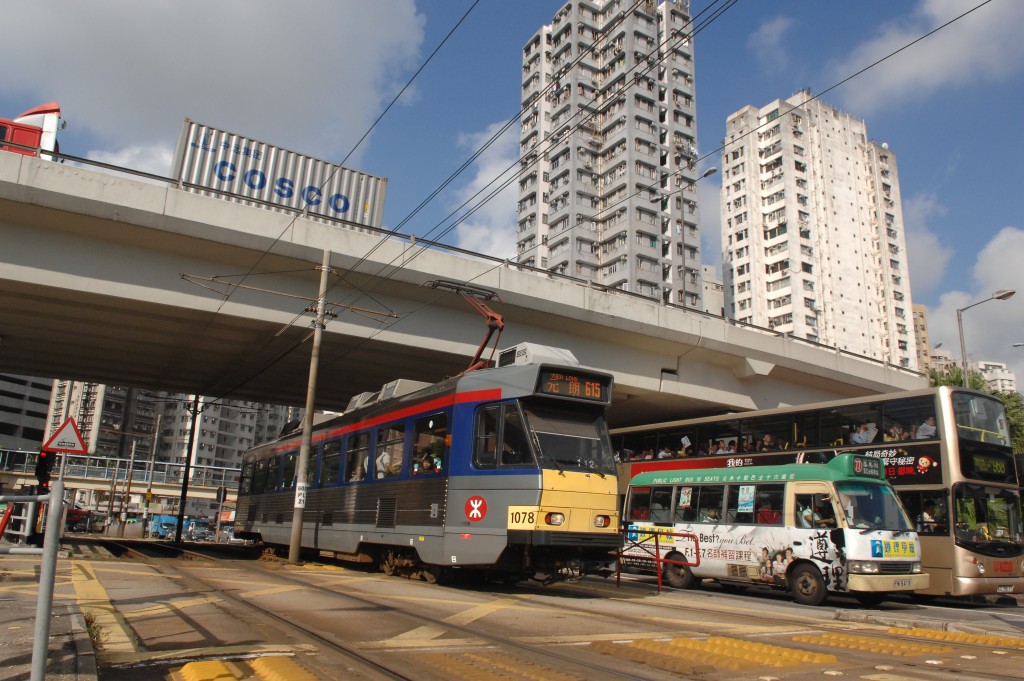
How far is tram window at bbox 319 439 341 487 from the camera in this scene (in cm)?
1650

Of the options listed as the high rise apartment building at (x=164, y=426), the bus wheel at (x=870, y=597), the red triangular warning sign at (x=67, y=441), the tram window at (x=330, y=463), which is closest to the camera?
the red triangular warning sign at (x=67, y=441)

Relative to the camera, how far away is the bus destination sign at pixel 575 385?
37.0 feet

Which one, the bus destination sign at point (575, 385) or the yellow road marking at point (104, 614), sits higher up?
the bus destination sign at point (575, 385)

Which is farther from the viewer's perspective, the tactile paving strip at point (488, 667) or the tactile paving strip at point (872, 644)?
the tactile paving strip at point (872, 644)

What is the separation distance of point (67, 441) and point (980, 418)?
17.5 meters

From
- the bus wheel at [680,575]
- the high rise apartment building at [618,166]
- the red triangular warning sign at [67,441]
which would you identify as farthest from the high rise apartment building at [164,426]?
the bus wheel at [680,575]

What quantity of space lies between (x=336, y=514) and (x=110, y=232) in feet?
26.0

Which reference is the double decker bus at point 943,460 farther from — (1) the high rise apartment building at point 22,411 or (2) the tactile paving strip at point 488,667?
(1) the high rise apartment building at point 22,411

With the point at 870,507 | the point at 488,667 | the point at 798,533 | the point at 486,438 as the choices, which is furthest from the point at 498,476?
the point at 870,507

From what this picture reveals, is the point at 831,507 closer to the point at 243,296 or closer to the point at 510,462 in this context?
the point at 510,462

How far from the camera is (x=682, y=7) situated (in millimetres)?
80562

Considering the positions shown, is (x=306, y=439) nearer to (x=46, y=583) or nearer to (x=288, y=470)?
(x=288, y=470)

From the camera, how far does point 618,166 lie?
72312mm

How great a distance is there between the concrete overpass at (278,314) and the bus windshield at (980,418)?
8.84m
